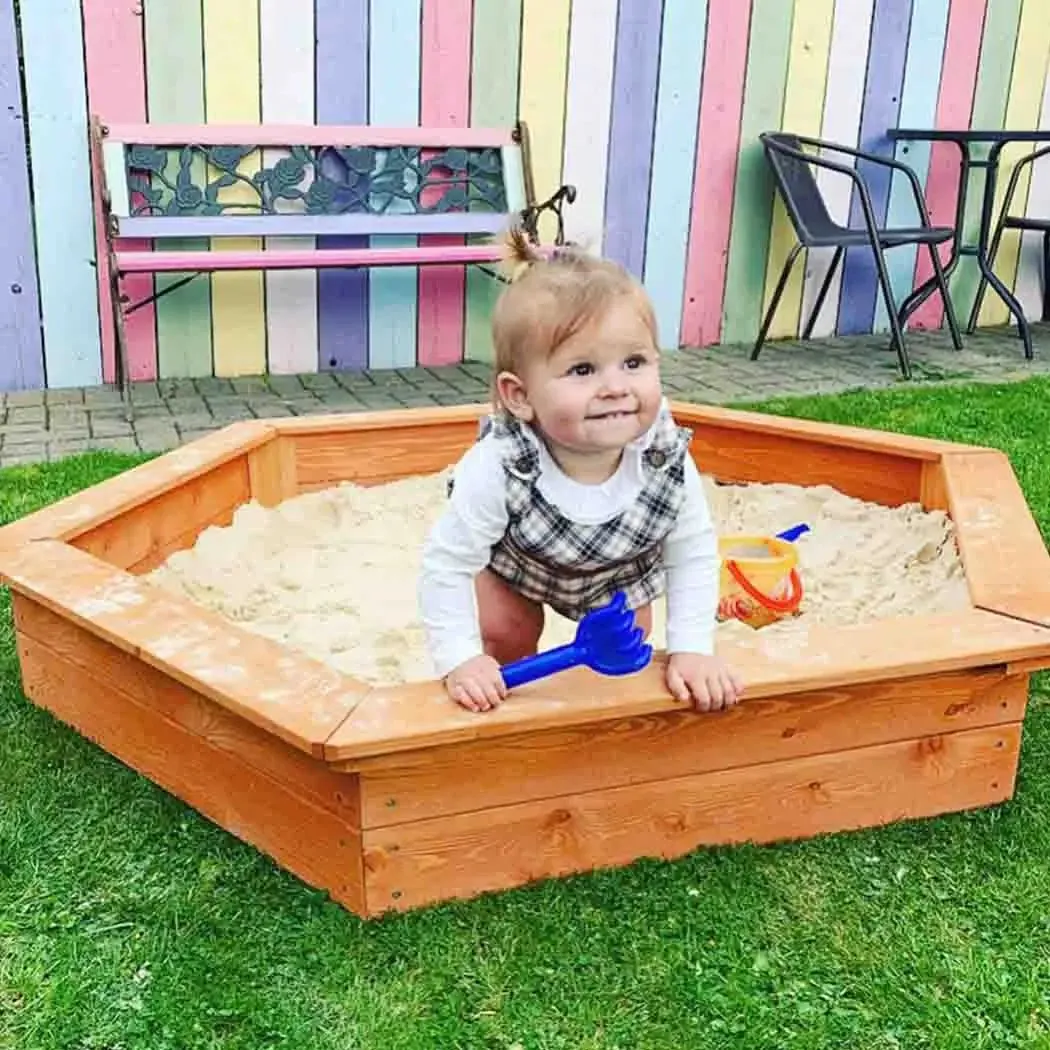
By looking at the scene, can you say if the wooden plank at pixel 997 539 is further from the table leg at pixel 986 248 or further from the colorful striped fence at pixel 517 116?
the table leg at pixel 986 248

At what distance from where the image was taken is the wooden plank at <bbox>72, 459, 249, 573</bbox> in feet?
9.11

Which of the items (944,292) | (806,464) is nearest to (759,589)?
(806,464)

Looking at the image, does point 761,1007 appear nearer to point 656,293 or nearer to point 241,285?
point 241,285

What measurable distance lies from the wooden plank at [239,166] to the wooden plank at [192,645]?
2927mm

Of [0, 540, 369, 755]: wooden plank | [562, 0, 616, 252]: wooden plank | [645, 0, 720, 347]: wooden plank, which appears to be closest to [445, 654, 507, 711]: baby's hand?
[0, 540, 369, 755]: wooden plank

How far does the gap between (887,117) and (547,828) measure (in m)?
5.13

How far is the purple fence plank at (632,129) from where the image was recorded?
560 cm

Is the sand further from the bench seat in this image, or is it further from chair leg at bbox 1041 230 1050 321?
chair leg at bbox 1041 230 1050 321

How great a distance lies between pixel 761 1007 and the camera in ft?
5.78

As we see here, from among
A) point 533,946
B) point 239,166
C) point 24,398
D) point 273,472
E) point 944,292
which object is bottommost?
point 24,398

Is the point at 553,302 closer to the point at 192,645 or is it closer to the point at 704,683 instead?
the point at 704,683

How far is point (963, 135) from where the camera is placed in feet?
19.0

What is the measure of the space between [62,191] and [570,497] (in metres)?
3.68

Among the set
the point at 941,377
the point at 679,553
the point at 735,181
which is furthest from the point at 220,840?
the point at 735,181
